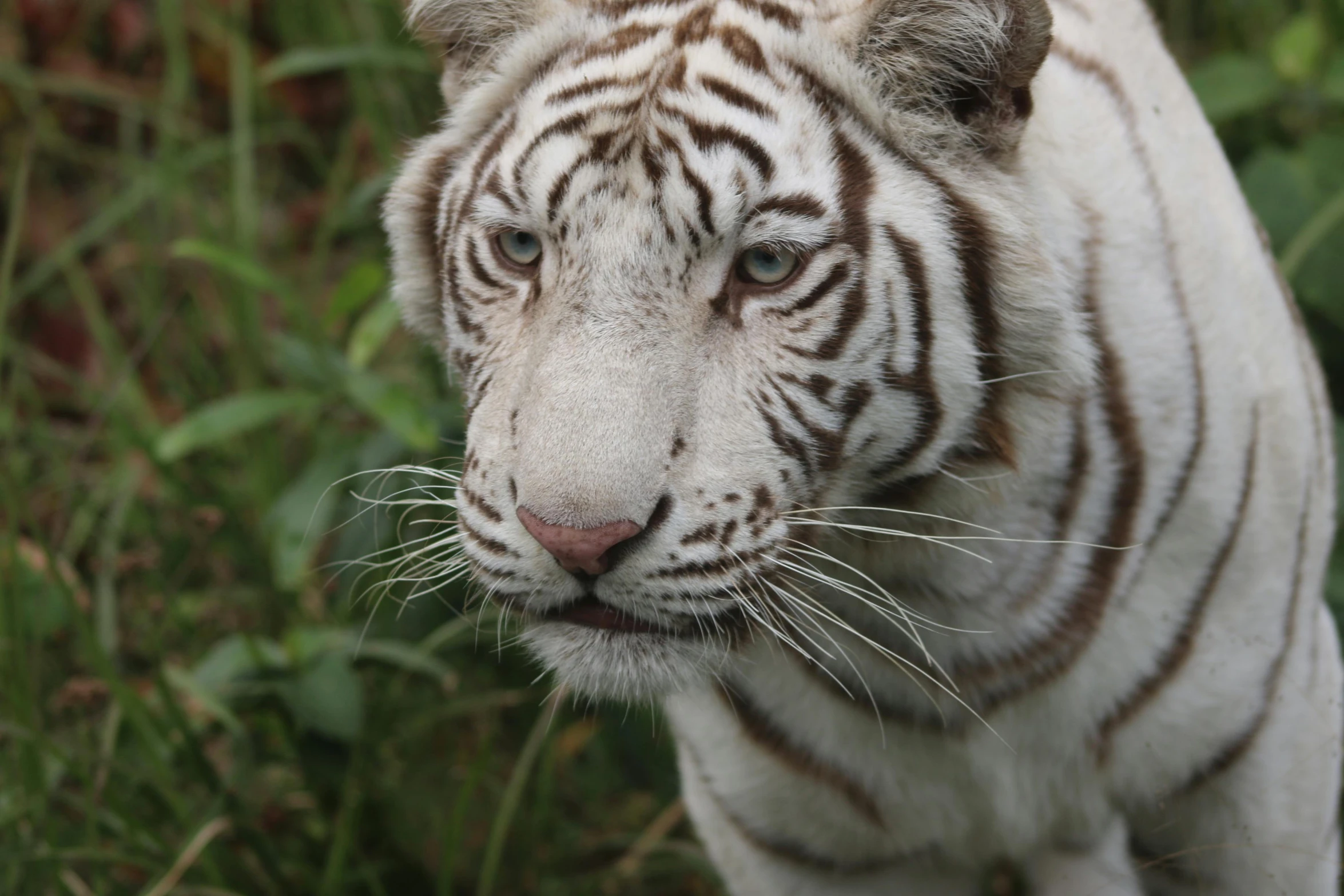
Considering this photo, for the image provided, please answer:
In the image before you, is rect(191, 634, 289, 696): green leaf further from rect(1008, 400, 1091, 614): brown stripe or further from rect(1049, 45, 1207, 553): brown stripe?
rect(1049, 45, 1207, 553): brown stripe

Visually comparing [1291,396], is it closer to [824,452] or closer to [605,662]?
[824,452]

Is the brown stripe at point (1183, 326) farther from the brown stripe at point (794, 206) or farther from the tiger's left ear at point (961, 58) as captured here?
the brown stripe at point (794, 206)

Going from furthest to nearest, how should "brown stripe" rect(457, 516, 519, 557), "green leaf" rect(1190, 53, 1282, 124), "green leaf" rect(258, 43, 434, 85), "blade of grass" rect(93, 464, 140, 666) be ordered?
"green leaf" rect(258, 43, 434, 85) < "green leaf" rect(1190, 53, 1282, 124) < "blade of grass" rect(93, 464, 140, 666) < "brown stripe" rect(457, 516, 519, 557)

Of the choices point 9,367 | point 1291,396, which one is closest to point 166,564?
point 9,367

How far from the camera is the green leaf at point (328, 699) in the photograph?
2121 millimetres

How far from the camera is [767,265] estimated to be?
4.26 feet

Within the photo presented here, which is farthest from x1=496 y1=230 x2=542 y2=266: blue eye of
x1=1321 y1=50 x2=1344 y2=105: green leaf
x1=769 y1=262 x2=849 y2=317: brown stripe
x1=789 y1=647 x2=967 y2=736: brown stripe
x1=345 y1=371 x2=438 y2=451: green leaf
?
x1=1321 y1=50 x2=1344 y2=105: green leaf

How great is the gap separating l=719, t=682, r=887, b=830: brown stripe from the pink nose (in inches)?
19.7

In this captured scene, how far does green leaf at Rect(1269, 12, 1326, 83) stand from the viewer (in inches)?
101

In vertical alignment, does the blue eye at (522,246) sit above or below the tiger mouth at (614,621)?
above

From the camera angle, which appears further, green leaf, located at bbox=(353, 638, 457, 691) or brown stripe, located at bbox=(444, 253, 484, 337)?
green leaf, located at bbox=(353, 638, 457, 691)

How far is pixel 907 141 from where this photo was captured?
1350 millimetres

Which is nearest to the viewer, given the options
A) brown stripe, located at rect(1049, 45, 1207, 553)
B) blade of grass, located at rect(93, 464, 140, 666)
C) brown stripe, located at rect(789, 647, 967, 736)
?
brown stripe, located at rect(1049, 45, 1207, 553)

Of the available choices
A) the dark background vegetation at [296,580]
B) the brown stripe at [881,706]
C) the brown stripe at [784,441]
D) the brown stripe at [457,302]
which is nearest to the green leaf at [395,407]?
the dark background vegetation at [296,580]
